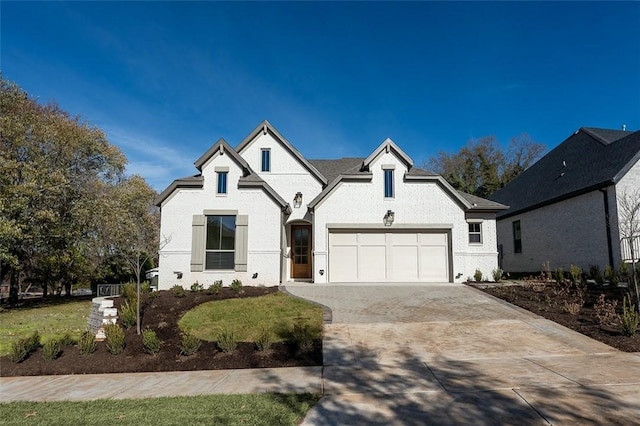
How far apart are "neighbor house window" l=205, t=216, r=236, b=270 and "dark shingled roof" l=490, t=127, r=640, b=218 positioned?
15521 millimetres

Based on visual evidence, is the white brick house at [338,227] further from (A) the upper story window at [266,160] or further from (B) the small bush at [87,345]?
(B) the small bush at [87,345]

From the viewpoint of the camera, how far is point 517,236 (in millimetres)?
22172

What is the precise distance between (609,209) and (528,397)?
1368 cm

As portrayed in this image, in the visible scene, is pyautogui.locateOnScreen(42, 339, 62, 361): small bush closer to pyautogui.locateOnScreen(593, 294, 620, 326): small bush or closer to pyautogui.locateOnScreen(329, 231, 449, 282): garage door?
pyautogui.locateOnScreen(329, 231, 449, 282): garage door

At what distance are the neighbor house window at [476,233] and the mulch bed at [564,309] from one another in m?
A: 2.83

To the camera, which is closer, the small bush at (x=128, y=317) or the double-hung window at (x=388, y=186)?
the small bush at (x=128, y=317)

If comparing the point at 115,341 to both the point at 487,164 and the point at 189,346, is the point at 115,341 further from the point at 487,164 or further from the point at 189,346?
the point at 487,164

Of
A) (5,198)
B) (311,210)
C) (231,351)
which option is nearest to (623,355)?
(231,351)

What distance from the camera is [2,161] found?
1513 centimetres

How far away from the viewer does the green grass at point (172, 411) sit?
471 cm

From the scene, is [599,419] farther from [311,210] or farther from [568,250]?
[568,250]

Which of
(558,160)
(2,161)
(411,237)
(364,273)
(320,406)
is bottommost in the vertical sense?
(320,406)

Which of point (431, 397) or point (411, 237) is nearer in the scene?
point (431, 397)

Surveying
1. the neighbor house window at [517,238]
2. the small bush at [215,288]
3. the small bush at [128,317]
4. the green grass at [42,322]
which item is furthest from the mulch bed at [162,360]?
the neighbor house window at [517,238]
